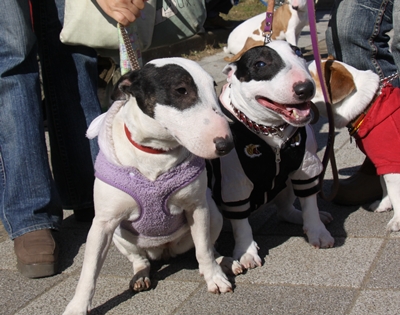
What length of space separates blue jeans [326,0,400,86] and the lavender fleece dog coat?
165 centimetres

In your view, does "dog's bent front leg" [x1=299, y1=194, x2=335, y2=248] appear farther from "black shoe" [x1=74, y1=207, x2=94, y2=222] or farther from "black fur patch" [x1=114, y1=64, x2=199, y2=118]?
"black shoe" [x1=74, y1=207, x2=94, y2=222]

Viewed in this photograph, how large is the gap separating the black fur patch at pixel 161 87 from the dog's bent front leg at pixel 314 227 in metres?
1.26

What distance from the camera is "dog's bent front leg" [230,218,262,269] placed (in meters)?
3.12

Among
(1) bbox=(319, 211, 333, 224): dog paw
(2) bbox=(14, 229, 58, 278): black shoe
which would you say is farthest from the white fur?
(2) bbox=(14, 229, 58, 278): black shoe

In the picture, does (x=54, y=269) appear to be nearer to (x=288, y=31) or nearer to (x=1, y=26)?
(x=1, y=26)

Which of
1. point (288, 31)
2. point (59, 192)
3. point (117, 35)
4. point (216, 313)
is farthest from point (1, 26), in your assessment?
point (288, 31)

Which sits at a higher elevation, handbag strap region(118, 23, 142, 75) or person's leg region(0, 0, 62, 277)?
handbag strap region(118, 23, 142, 75)

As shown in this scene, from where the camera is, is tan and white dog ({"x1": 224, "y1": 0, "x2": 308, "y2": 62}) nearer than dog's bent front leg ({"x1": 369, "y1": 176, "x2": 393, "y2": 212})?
No

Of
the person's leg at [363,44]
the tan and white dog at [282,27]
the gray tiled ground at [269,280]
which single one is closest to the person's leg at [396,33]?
the person's leg at [363,44]

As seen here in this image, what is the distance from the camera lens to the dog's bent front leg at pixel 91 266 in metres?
2.70

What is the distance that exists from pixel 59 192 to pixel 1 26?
48.2 inches

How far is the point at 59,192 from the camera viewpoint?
13.1 ft

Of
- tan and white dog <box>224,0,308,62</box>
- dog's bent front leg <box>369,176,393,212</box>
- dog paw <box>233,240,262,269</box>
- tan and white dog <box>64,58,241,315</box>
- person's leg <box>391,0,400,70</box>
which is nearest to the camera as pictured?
tan and white dog <box>64,58,241,315</box>

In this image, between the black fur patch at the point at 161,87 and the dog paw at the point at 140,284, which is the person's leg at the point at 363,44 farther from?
the black fur patch at the point at 161,87
